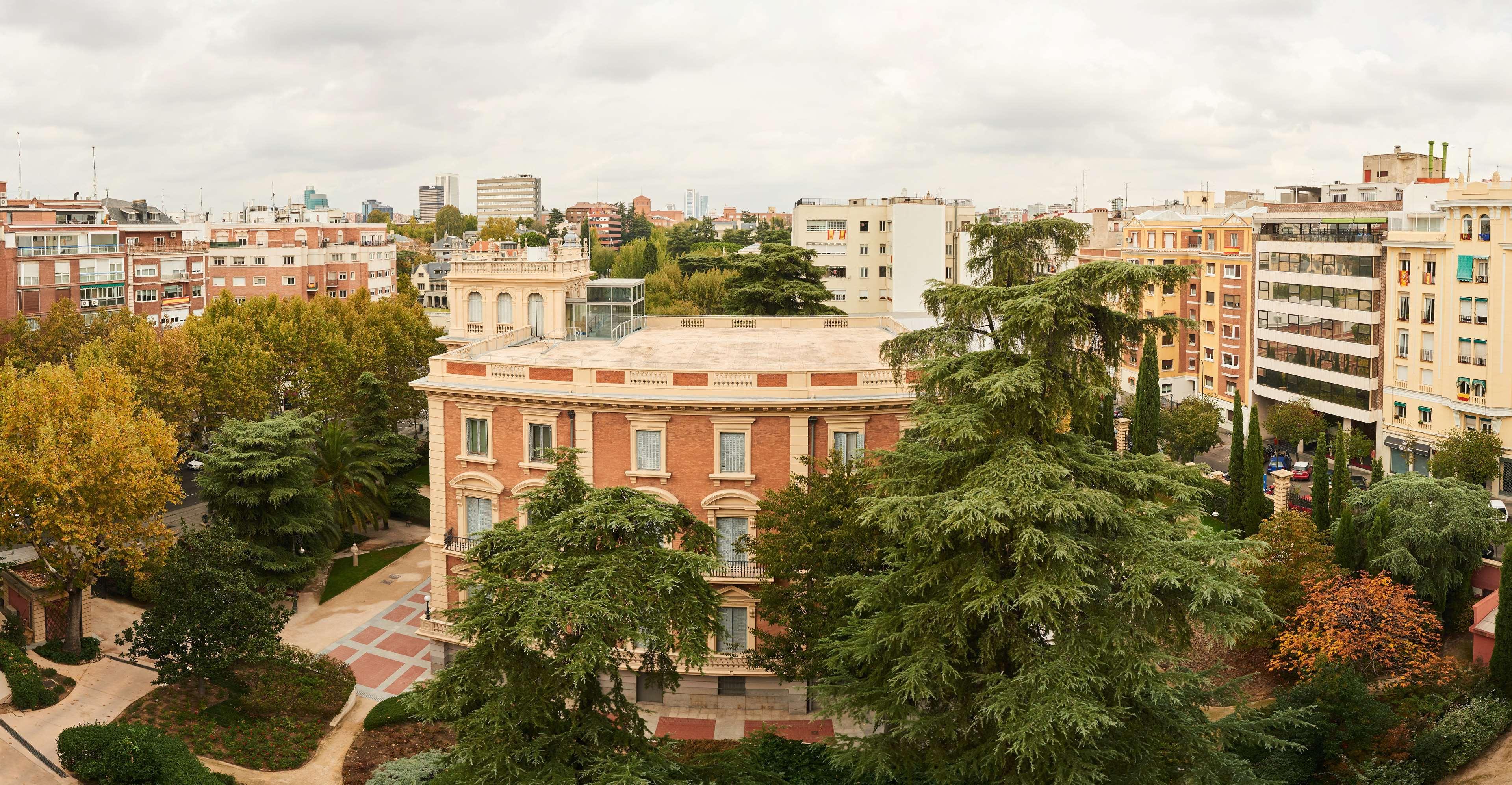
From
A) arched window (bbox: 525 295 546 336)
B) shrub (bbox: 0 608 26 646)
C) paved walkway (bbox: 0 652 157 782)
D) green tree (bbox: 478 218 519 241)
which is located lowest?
paved walkway (bbox: 0 652 157 782)

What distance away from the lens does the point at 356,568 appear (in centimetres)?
4681

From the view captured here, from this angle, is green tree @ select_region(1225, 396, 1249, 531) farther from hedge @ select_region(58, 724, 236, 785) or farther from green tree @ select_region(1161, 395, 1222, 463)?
hedge @ select_region(58, 724, 236, 785)

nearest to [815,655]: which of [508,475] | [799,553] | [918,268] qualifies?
[799,553]

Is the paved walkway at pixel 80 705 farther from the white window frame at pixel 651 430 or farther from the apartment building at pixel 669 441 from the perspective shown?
the white window frame at pixel 651 430

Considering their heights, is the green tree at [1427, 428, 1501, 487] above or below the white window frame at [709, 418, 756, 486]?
below

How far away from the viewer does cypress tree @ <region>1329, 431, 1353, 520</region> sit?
133 feet

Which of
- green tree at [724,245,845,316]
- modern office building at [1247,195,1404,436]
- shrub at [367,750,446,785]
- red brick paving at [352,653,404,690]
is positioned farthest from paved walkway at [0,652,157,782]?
modern office building at [1247,195,1404,436]

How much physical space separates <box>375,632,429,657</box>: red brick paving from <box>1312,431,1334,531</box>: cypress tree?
31.7 m

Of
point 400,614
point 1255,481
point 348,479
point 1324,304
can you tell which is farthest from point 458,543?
point 1324,304

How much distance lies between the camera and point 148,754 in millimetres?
27219

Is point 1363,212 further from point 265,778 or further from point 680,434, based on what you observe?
point 265,778

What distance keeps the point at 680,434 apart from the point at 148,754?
1548 cm

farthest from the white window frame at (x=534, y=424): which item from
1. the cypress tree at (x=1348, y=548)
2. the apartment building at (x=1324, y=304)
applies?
the apartment building at (x=1324, y=304)

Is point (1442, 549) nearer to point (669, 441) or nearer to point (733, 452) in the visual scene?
point (733, 452)
